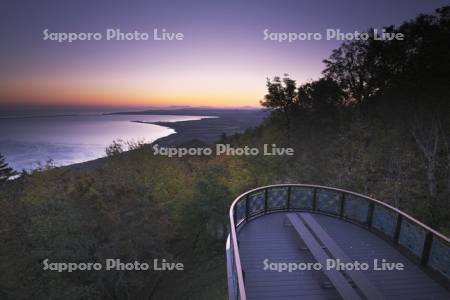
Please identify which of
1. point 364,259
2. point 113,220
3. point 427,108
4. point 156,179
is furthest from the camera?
point 156,179

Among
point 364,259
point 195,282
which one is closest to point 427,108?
point 364,259

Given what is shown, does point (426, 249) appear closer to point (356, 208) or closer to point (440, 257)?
point (440, 257)

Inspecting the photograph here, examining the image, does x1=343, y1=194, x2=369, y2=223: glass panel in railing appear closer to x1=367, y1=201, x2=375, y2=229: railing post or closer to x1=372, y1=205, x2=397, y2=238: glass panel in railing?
x1=367, y1=201, x2=375, y2=229: railing post

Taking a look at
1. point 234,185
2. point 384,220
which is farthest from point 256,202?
point 234,185

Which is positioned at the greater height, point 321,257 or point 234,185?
point 321,257

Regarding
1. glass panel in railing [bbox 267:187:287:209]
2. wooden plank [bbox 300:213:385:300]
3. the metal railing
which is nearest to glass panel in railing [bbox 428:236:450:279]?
the metal railing

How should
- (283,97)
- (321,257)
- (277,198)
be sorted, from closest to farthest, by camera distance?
(321,257), (277,198), (283,97)

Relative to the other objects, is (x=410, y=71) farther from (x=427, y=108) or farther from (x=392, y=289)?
(x=392, y=289)
